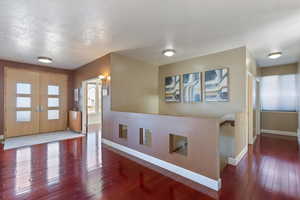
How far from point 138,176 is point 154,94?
3.45 m

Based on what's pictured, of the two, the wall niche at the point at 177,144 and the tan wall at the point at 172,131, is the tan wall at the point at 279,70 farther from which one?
the tan wall at the point at 172,131

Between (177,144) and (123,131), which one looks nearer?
(177,144)

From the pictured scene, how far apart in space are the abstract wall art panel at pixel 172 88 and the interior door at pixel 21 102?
486 centimetres

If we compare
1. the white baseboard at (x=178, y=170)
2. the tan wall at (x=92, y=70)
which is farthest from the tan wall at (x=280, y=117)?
the tan wall at (x=92, y=70)

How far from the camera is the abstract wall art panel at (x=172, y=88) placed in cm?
500

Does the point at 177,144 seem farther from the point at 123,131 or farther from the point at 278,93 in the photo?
the point at 278,93

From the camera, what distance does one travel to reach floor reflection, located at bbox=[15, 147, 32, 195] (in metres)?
2.06

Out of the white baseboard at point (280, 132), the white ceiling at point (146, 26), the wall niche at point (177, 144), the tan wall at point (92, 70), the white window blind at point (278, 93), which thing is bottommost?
the white baseboard at point (280, 132)

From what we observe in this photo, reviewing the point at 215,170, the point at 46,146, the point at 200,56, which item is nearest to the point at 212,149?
the point at 215,170

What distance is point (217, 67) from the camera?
4.02m

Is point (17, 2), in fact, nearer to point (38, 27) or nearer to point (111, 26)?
point (38, 27)

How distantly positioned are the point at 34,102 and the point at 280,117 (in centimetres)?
910

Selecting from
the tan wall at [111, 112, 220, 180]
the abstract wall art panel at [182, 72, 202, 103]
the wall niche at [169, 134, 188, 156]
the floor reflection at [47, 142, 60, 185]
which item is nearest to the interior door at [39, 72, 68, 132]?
the floor reflection at [47, 142, 60, 185]

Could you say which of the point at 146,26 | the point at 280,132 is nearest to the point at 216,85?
the point at 146,26
